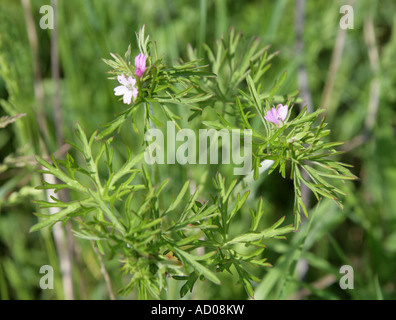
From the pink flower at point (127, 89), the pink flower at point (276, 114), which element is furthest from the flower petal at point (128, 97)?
the pink flower at point (276, 114)

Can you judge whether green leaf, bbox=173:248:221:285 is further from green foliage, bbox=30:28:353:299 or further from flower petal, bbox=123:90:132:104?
flower petal, bbox=123:90:132:104

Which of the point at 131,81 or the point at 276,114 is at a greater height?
the point at 131,81

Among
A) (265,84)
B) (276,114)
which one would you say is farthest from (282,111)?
(265,84)

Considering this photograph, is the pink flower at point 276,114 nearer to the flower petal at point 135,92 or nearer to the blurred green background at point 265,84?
the flower petal at point 135,92

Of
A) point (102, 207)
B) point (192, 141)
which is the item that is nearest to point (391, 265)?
point (192, 141)

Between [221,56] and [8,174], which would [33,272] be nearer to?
[8,174]

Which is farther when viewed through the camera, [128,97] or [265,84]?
[265,84]

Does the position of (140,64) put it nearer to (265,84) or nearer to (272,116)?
(272,116)
